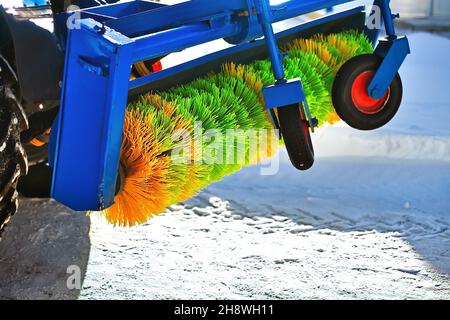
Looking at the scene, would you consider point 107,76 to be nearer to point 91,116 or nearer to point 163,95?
point 91,116

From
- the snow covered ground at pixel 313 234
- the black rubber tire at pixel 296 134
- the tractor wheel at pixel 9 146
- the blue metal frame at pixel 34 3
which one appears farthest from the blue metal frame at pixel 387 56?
the blue metal frame at pixel 34 3

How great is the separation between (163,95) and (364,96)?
0.67 metres

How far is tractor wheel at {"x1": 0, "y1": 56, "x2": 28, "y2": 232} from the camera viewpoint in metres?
1.98

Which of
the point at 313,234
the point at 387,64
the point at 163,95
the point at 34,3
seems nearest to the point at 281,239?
the point at 313,234

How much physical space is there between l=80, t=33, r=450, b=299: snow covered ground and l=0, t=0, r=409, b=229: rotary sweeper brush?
592mm

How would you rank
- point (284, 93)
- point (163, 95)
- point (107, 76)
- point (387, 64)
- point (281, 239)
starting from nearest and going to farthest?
point (107, 76) → point (284, 93) → point (163, 95) → point (387, 64) → point (281, 239)

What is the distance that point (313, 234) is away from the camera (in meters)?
3.17

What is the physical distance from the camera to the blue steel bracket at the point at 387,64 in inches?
95.8

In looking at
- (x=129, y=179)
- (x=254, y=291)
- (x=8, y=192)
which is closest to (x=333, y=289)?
(x=254, y=291)

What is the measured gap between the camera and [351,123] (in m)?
2.47

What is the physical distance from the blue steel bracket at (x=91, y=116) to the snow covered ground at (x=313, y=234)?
30.9 inches

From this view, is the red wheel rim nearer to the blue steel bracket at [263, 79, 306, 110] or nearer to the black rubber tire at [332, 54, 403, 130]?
the black rubber tire at [332, 54, 403, 130]

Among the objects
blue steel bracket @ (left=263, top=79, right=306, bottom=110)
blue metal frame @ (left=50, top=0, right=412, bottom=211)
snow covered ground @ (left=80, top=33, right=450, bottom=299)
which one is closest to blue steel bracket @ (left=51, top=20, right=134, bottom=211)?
blue metal frame @ (left=50, top=0, right=412, bottom=211)

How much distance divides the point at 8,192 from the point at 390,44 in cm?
127
